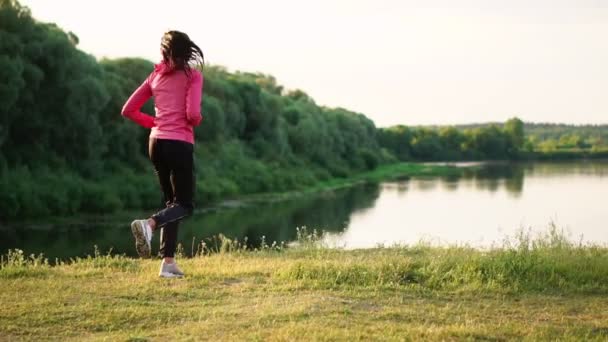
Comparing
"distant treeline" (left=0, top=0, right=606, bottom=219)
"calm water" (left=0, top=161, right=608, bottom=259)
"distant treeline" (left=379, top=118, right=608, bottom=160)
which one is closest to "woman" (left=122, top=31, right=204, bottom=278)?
"calm water" (left=0, top=161, right=608, bottom=259)

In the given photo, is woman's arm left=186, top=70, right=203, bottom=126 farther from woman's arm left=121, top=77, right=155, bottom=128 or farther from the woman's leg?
woman's arm left=121, top=77, right=155, bottom=128

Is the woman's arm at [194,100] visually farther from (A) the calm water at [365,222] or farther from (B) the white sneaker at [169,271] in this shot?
(A) the calm water at [365,222]

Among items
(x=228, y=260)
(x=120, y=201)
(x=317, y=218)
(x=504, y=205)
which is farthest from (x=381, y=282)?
(x=504, y=205)

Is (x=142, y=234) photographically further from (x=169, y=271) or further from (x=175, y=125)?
(x=175, y=125)

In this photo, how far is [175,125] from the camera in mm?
6875

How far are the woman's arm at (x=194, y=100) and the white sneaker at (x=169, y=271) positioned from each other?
59.9 inches

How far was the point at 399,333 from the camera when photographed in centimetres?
506

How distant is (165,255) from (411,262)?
2.73 meters

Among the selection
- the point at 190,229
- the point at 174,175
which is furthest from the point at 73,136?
the point at 174,175

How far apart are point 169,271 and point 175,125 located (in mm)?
1543

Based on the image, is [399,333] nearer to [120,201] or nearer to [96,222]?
[96,222]

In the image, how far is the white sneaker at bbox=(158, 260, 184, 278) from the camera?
727cm

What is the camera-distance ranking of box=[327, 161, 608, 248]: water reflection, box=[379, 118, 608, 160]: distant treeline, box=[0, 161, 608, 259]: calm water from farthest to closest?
1. box=[379, 118, 608, 160]: distant treeline
2. box=[327, 161, 608, 248]: water reflection
3. box=[0, 161, 608, 259]: calm water

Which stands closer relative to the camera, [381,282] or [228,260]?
[381,282]
